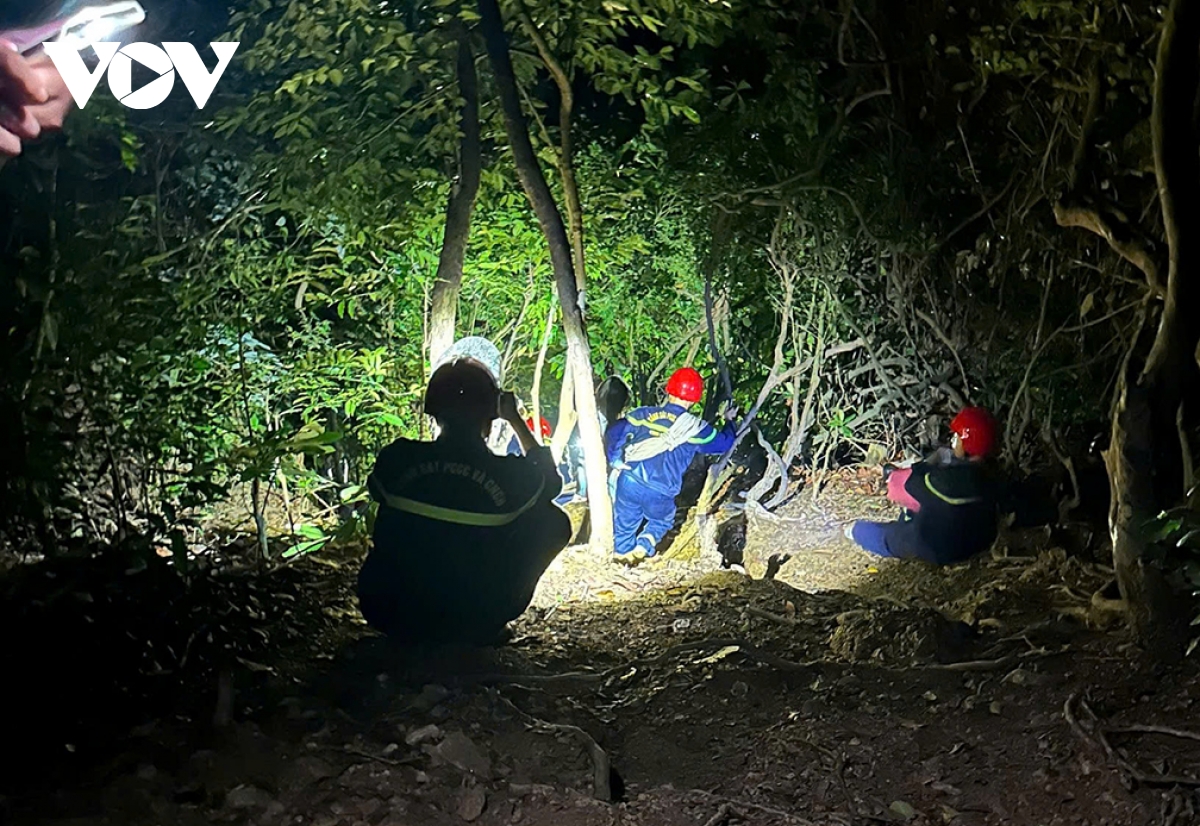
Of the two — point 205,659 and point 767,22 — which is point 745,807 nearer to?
point 205,659

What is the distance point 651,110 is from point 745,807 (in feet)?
15.6

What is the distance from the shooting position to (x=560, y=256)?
6.36 metres

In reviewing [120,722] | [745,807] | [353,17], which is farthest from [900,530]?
[120,722]

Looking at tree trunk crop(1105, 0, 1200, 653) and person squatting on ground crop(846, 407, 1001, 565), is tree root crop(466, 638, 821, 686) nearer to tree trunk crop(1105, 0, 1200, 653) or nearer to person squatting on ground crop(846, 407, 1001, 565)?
tree trunk crop(1105, 0, 1200, 653)

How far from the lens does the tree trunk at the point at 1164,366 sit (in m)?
3.93

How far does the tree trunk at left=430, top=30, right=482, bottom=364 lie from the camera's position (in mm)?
6254

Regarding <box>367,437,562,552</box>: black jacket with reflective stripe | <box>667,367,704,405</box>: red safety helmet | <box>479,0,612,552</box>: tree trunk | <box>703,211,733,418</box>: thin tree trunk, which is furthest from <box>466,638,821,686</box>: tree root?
<box>703,211,733,418</box>: thin tree trunk

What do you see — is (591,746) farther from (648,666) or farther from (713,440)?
(713,440)

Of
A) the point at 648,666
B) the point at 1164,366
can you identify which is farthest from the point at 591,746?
the point at 1164,366

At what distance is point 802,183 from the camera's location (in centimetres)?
808

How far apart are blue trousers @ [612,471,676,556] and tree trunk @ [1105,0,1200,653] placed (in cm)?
485

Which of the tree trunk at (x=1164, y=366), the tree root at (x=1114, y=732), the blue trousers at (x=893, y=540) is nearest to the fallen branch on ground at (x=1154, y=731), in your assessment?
the tree root at (x=1114, y=732)

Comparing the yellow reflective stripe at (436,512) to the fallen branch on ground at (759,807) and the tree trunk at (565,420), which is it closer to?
the fallen branch on ground at (759,807)

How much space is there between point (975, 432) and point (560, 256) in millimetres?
3163
